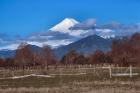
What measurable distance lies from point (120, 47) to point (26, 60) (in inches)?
1607

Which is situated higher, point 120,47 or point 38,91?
point 120,47

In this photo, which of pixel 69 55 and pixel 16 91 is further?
pixel 69 55

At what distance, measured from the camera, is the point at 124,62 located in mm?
128625

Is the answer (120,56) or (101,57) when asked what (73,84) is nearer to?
(120,56)

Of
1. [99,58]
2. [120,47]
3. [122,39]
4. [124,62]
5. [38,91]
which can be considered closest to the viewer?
[38,91]

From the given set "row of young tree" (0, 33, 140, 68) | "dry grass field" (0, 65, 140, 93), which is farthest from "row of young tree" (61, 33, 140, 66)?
"dry grass field" (0, 65, 140, 93)

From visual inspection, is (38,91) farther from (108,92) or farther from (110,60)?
(110,60)

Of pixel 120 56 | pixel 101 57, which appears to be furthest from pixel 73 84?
pixel 101 57

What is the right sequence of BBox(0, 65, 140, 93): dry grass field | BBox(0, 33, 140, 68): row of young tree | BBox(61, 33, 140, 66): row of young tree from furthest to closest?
BBox(0, 33, 140, 68): row of young tree, BBox(61, 33, 140, 66): row of young tree, BBox(0, 65, 140, 93): dry grass field

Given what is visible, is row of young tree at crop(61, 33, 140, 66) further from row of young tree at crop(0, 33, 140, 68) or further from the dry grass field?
the dry grass field

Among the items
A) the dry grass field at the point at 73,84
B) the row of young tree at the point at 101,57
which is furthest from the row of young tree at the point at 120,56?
the dry grass field at the point at 73,84

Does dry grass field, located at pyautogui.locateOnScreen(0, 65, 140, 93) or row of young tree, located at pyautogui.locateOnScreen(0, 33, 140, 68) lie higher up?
row of young tree, located at pyautogui.locateOnScreen(0, 33, 140, 68)

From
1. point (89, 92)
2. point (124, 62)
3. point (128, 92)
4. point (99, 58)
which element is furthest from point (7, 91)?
point (99, 58)

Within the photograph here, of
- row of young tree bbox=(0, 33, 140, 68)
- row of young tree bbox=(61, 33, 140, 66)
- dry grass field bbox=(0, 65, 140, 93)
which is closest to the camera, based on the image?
dry grass field bbox=(0, 65, 140, 93)
